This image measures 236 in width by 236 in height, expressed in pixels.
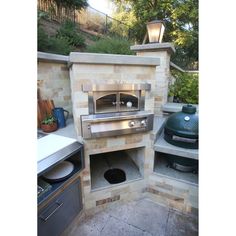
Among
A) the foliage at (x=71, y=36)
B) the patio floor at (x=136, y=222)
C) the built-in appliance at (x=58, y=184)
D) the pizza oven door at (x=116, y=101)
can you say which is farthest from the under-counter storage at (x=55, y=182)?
the foliage at (x=71, y=36)

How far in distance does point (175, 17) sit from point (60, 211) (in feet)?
21.5

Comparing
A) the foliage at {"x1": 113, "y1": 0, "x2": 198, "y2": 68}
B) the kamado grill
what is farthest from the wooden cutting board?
the foliage at {"x1": 113, "y1": 0, "x2": 198, "y2": 68}

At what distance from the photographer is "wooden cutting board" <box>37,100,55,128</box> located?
2178mm

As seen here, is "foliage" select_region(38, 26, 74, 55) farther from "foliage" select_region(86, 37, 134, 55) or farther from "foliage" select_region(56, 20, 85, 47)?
"foliage" select_region(56, 20, 85, 47)

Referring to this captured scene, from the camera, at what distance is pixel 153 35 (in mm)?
2576

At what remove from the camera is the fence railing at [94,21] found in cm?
550

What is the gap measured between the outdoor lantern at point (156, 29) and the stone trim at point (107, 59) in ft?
3.13

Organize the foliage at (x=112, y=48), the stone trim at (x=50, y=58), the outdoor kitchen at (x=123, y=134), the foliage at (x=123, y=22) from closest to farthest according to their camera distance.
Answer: the outdoor kitchen at (x=123, y=134)
the stone trim at (x=50, y=58)
the foliage at (x=112, y=48)
the foliage at (x=123, y=22)

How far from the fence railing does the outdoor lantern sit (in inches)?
159

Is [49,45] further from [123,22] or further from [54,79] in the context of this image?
[123,22]

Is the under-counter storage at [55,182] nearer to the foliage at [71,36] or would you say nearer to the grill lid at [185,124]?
the grill lid at [185,124]

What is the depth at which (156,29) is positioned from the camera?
246 cm

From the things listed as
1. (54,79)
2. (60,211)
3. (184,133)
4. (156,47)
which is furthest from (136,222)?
(156,47)
